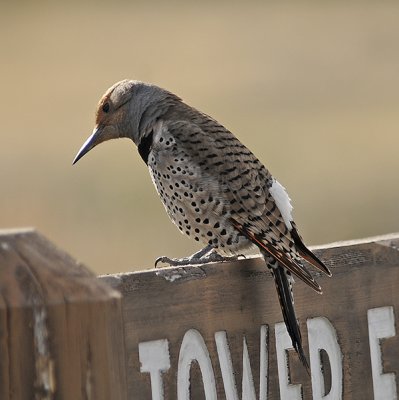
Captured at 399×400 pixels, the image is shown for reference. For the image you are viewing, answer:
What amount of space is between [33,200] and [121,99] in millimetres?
8563

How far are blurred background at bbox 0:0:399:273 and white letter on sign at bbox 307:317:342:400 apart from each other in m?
7.39

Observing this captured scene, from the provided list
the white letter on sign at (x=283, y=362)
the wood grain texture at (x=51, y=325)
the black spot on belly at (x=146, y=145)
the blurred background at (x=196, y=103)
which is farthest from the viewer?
the blurred background at (x=196, y=103)

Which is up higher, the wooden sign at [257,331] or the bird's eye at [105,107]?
the bird's eye at [105,107]

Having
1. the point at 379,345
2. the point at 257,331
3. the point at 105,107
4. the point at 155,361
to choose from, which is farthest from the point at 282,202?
the point at 155,361

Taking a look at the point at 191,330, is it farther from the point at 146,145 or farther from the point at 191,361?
the point at 146,145

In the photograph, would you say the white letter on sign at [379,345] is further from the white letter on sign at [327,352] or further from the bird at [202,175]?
the bird at [202,175]

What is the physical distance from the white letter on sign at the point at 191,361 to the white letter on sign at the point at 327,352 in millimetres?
374

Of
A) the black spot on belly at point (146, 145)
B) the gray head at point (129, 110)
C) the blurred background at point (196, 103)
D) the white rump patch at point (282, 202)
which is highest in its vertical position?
the blurred background at point (196, 103)

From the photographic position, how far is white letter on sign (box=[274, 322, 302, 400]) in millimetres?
3441

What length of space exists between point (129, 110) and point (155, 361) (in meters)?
2.34

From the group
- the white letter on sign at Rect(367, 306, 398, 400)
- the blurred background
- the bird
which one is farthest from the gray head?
the blurred background

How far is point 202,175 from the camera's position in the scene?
496cm

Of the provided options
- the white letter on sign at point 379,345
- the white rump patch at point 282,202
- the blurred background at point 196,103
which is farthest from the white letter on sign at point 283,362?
the blurred background at point 196,103

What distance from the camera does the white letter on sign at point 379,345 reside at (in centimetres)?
363
